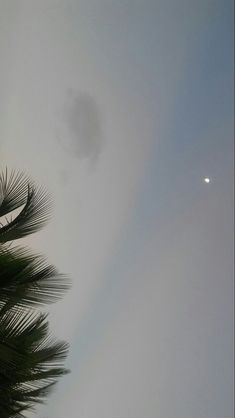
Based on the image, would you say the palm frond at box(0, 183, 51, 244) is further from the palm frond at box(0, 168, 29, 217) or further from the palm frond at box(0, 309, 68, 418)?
the palm frond at box(0, 309, 68, 418)

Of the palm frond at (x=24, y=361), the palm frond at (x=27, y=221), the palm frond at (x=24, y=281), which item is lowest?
the palm frond at (x=24, y=361)

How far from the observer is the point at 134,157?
3926mm

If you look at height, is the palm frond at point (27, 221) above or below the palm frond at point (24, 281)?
above

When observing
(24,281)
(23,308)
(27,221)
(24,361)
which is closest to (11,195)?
(27,221)

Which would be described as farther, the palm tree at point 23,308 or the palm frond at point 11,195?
the palm frond at point 11,195

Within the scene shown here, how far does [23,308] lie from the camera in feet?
6.92

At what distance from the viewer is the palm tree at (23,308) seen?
1.98 metres

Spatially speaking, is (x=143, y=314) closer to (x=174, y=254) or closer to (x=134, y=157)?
(x=174, y=254)

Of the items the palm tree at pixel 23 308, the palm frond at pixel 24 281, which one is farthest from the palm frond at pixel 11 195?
the palm frond at pixel 24 281

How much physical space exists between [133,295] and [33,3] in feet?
9.28

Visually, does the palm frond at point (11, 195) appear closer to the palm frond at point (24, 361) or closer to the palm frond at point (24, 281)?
the palm frond at point (24, 281)

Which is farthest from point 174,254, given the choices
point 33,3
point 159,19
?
point 33,3

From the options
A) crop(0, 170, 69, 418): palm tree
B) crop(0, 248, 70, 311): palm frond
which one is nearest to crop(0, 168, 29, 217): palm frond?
crop(0, 170, 69, 418): palm tree

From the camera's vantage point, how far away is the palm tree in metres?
1.98
